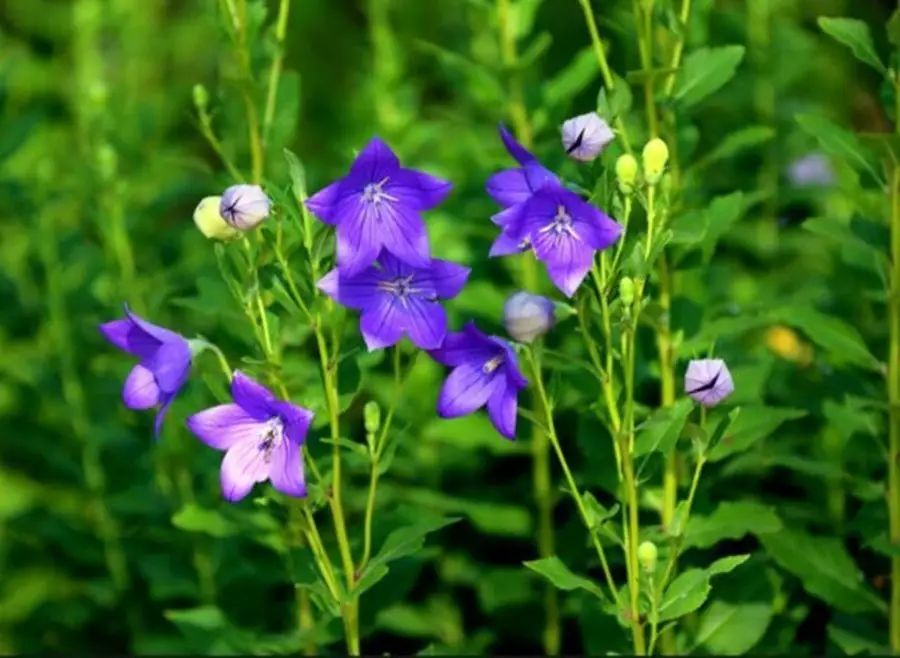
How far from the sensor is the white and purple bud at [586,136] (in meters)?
1.80

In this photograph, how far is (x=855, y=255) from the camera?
2383 millimetres

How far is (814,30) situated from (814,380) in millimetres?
2373

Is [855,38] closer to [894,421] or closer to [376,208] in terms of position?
[894,421]

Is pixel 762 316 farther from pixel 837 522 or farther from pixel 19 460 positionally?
pixel 19 460

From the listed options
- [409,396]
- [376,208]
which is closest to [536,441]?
[409,396]

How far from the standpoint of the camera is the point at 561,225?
Answer: 5.95 ft

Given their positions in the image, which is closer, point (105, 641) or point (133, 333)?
point (133, 333)

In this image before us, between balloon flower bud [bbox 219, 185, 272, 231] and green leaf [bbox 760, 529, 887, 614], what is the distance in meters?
1.05

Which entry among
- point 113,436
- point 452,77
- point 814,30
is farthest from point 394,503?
point 814,30

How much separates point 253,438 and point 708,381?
0.59 meters

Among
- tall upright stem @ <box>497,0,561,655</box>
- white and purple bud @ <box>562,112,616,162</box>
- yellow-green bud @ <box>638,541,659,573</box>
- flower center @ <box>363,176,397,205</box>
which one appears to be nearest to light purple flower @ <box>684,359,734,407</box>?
yellow-green bud @ <box>638,541,659,573</box>

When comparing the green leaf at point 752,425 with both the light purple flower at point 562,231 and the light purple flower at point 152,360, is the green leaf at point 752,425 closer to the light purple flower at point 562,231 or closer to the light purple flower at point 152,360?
the light purple flower at point 562,231

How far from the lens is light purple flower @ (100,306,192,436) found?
6.34 ft

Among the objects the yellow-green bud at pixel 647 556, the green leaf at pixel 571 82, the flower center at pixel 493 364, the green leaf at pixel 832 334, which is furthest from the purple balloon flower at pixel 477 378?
the green leaf at pixel 571 82
